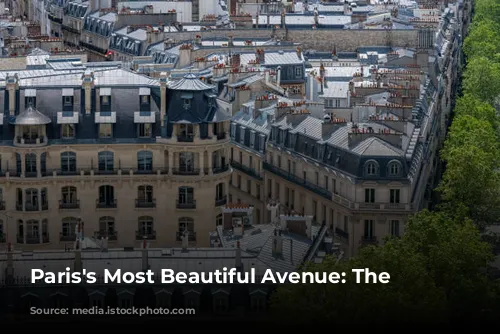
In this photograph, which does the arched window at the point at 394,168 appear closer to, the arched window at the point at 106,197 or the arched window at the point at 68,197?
the arched window at the point at 106,197

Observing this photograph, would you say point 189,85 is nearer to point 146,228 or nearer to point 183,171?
point 183,171

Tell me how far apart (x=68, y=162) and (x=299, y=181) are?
10.4 m

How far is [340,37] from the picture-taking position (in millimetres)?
101125

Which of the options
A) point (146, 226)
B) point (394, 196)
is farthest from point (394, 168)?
point (146, 226)

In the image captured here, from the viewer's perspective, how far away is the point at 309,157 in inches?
2398

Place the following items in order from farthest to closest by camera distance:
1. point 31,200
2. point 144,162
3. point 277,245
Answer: point 144,162 < point 31,200 < point 277,245

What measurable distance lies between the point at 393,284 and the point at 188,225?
1589 cm

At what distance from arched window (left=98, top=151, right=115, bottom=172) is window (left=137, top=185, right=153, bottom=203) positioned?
4.46 ft

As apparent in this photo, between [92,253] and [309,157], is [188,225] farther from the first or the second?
[92,253]

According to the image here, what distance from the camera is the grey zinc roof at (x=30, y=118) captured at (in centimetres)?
5500

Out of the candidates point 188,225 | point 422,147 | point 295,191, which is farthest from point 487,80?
point 188,225

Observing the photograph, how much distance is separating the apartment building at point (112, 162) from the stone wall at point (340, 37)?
4075 centimetres

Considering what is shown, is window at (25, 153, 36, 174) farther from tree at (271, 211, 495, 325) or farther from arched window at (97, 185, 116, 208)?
tree at (271, 211, 495, 325)

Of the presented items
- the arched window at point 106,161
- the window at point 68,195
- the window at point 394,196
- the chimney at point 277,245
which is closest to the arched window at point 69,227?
the window at point 68,195
